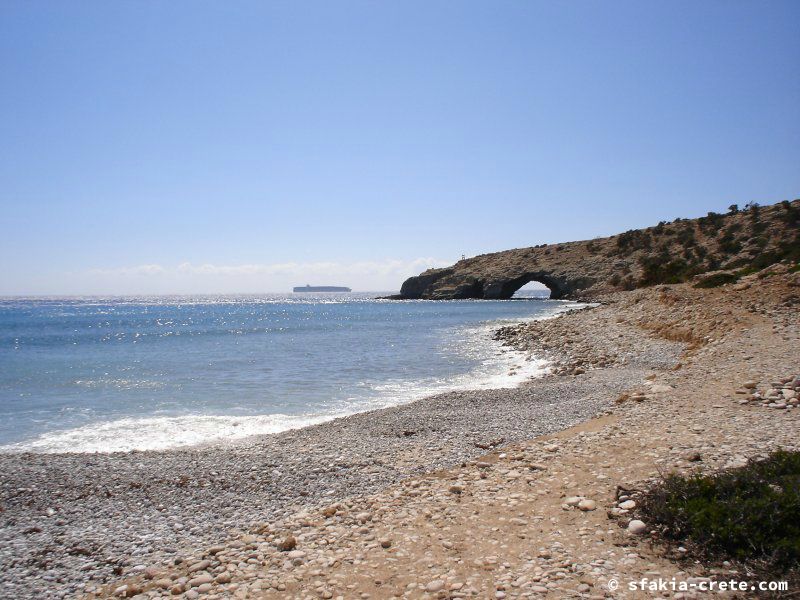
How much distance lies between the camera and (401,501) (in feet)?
26.3

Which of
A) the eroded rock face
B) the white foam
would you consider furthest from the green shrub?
the eroded rock face

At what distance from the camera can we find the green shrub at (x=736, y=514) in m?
5.15

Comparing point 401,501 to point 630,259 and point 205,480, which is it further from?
point 630,259

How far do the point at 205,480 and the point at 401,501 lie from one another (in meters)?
4.44

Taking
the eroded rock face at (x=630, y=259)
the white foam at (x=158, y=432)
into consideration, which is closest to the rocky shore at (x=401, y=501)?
the white foam at (x=158, y=432)

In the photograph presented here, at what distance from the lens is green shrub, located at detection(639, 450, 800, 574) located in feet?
16.9

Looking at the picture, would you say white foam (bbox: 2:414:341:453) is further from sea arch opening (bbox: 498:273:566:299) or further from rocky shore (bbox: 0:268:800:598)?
sea arch opening (bbox: 498:273:566:299)

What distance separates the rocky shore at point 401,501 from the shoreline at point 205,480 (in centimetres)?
4

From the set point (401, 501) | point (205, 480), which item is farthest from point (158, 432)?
point (401, 501)

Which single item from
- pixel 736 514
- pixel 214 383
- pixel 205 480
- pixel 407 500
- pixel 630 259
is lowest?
pixel 214 383

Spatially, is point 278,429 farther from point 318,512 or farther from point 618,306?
point 618,306

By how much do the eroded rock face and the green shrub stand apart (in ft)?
131

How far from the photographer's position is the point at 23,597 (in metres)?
6.43

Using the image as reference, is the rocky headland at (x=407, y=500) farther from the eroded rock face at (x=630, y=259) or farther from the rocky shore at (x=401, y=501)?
the eroded rock face at (x=630, y=259)
